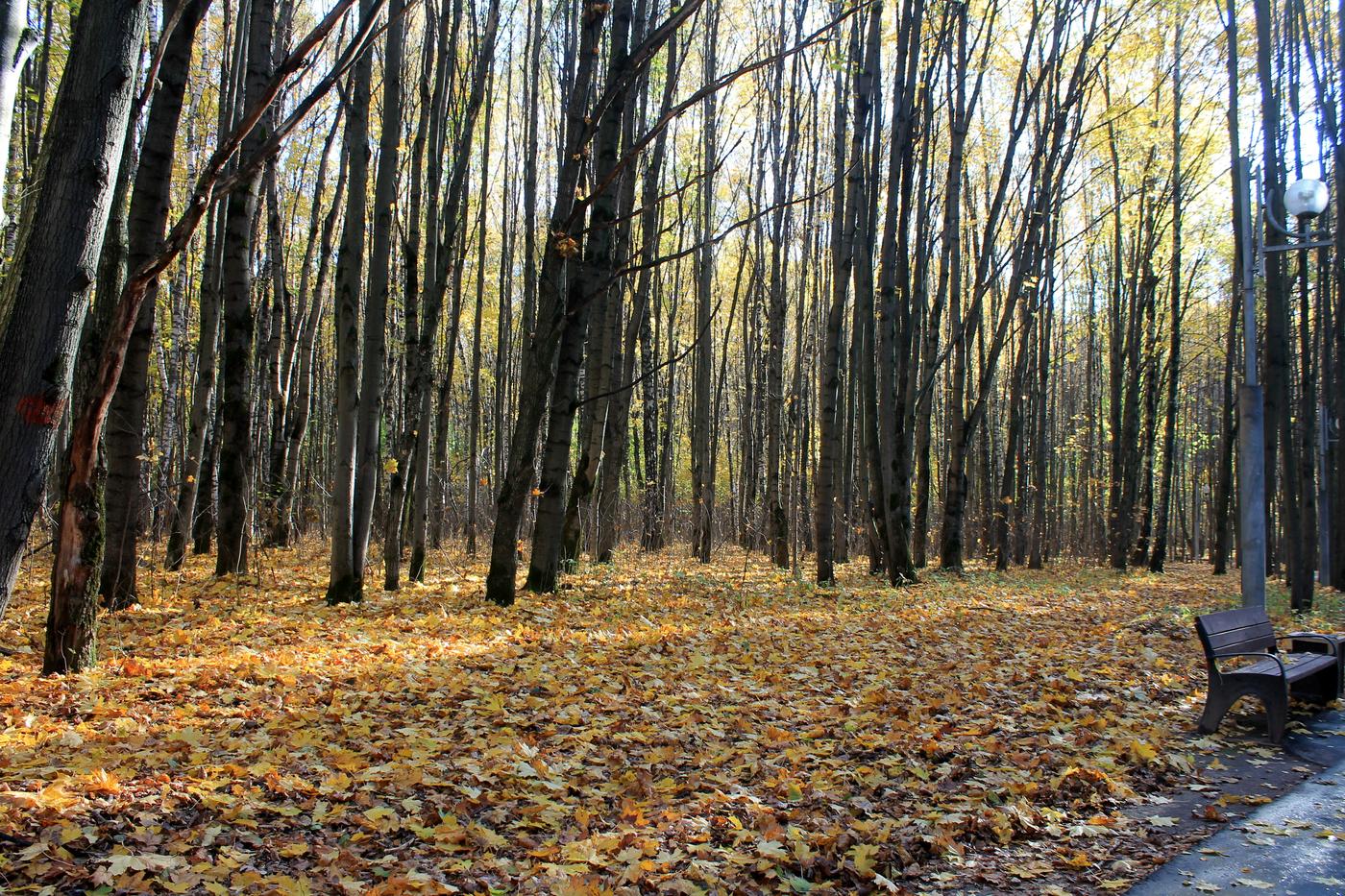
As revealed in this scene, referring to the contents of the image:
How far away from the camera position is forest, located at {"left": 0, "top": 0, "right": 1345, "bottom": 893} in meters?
3.18

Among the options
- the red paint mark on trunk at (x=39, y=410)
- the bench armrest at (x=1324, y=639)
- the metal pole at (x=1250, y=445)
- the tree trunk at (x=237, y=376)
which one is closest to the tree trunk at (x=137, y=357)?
the tree trunk at (x=237, y=376)

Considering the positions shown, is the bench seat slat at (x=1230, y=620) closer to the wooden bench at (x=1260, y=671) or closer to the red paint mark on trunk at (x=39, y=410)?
the wooden bench at (x=1260, y=671)

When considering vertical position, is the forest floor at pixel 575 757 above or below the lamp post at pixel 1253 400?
below

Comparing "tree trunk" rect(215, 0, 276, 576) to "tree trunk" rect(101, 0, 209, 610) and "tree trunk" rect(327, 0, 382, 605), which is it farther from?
"tree trunk" rect(101, 0, 209, 610)


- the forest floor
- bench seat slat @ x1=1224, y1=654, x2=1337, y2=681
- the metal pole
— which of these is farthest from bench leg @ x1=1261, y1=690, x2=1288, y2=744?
the metal pole

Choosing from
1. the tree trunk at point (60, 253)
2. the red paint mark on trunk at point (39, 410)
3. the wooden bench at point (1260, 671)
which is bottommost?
the wooden bench at point (1260, 671)

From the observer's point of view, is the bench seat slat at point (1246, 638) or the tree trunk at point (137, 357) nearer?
the bench seat slat at point (1246, 638)

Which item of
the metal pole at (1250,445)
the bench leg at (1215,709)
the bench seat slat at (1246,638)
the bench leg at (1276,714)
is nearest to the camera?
the bench leg at (1276,714)

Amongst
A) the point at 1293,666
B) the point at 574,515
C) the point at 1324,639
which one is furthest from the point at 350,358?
the point at 1324,639

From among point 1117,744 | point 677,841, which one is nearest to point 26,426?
point 677,841

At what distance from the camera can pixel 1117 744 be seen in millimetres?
4793

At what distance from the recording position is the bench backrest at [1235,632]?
5.20m

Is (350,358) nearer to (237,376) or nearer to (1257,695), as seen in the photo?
(237,376)

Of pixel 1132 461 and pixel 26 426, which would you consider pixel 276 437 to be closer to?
pixel 26 426
